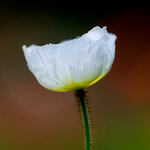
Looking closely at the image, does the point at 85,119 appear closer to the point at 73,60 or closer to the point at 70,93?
the point at 73,60

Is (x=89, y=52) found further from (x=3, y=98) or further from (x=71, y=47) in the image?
(x=3, y=98)

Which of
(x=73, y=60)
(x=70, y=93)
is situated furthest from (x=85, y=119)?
(x=70, y=93)

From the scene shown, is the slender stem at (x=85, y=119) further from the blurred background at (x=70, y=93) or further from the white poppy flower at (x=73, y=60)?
the blurred background at (x=70, y=93)

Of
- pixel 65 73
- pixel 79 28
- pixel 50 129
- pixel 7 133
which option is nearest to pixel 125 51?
pixel 79 28

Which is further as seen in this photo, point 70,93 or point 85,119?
point 70,93

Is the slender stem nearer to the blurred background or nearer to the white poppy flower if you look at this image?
the white poppy flower

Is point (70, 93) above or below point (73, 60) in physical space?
above
